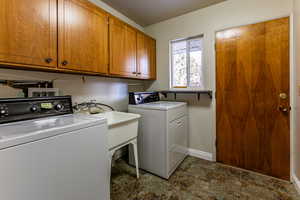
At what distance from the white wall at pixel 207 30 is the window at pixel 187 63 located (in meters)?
0.12

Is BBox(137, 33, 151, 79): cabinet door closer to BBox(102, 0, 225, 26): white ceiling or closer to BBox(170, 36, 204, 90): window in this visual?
BBox(102, 0, 225, 26): white ceiling

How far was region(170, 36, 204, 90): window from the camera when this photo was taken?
2342mm

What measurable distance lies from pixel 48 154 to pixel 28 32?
3.06 ft

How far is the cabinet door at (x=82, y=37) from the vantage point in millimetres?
1273

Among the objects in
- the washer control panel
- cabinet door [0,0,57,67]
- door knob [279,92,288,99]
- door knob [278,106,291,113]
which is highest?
cabinet door [0,0,57,67]

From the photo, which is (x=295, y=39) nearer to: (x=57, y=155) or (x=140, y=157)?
(x=140, y=157)

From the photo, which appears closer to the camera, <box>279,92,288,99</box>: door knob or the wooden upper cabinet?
<box>279,92,288,99</box>: door knob

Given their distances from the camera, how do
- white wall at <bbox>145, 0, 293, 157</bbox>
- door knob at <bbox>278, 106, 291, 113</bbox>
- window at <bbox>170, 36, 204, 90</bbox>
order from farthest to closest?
1. window at <bbox>170, 36, 204, 90</bbox>
2. white wall at <bbox>145, 0, 293, 157</bbox>
3. door knob at <bbox>278, 106, 291, 113</bbox>

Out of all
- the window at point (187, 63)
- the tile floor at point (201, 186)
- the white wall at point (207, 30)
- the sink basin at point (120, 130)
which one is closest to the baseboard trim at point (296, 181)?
the tile floor at point (201, 186)

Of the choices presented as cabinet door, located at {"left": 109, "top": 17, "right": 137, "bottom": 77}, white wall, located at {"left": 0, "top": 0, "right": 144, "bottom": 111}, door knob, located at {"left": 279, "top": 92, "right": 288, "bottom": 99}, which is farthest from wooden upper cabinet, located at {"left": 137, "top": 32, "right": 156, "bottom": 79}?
door knob, located at {"left": 279, "top": 92, "right": 288, "bottom": 99}

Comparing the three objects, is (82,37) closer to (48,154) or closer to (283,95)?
(48,154)

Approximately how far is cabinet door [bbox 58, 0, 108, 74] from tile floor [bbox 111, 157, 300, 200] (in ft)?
4.62

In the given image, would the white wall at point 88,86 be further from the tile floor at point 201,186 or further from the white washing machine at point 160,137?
the tile floor at point 201,186

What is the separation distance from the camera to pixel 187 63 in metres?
2.47
